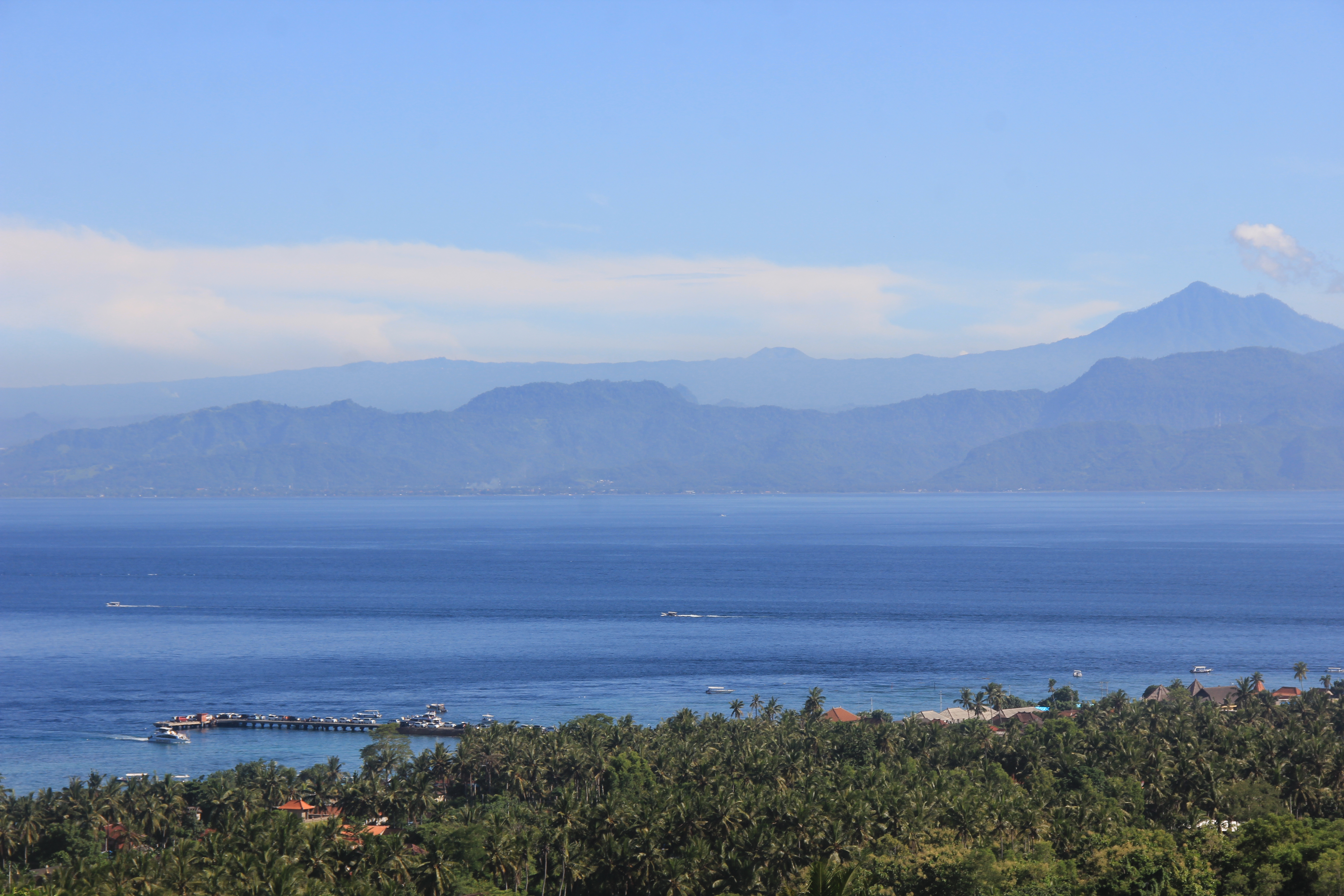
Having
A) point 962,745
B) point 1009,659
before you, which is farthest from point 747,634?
point 962,745

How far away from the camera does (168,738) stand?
10250cm

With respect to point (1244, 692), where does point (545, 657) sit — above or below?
below

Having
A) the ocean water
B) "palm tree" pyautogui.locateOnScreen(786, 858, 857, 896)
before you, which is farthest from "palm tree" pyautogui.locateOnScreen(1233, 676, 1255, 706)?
"palm tree" pyautogui.locateOnScreen(786, 858, 857, 896)

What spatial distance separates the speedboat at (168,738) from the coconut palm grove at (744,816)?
28801 millimetres

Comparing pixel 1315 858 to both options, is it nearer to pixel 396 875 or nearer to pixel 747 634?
pixel 396 875

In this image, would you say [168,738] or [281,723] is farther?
[281,723]

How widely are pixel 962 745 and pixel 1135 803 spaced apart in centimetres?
1285

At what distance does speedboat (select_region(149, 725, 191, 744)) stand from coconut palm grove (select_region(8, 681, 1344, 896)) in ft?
94.5

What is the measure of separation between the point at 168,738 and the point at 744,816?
220 ft

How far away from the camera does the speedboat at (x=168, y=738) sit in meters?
102

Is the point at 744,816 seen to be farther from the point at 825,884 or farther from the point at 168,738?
the point at 168,738

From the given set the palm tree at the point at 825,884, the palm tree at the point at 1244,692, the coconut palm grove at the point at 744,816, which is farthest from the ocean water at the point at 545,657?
the palm tree at the point at 825,884

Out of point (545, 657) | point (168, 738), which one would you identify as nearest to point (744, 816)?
point (168, 738)

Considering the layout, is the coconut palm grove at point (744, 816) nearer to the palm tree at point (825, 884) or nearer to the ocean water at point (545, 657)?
the palm tree at point (825, 884)
